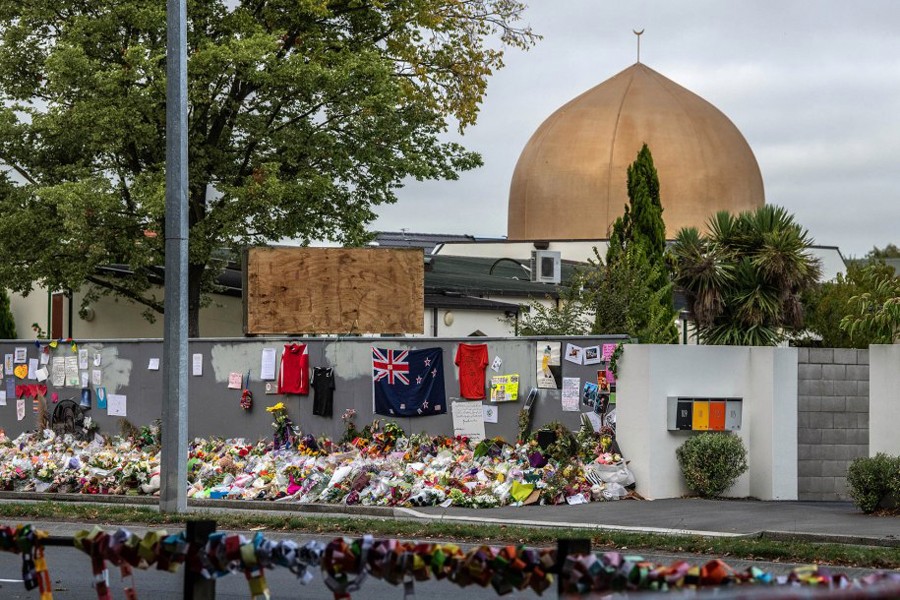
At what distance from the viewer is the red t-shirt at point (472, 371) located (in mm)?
19047

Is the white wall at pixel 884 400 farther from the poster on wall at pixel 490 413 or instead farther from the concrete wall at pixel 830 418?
the poster on wall at pixel 490 413

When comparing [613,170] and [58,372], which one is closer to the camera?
[58,372]

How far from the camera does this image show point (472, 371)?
62.8 feet

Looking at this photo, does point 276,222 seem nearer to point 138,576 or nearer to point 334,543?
point 138,576

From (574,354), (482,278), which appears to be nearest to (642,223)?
(574,354)

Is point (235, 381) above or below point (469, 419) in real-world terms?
above

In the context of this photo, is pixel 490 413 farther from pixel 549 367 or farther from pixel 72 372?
pixel 72 372

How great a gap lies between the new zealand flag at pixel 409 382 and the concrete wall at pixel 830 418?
17.3ft

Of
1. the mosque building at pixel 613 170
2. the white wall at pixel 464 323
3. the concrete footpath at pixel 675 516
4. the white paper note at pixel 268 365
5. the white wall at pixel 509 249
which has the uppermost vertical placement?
the mosque building at pixel 613 170

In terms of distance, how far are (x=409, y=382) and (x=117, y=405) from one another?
6.38 m

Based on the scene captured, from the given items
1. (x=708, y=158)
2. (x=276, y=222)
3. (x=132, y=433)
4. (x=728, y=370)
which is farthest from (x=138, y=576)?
(x=708, y=158)

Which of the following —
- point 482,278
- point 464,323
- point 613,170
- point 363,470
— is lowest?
point 363,470

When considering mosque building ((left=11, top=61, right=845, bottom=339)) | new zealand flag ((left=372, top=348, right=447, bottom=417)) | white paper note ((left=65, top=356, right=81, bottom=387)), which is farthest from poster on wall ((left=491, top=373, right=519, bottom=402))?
mosque building ((left=11, top=61, right=845, bottom=339))

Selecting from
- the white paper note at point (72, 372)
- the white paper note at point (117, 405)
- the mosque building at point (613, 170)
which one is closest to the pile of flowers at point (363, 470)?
the white paper note at point (117, 405)
